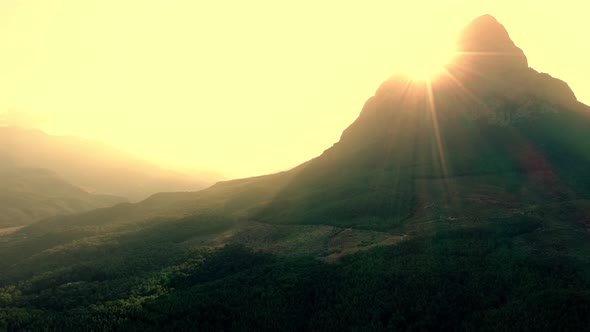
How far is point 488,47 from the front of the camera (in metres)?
170

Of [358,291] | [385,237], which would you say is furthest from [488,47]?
[358,291]

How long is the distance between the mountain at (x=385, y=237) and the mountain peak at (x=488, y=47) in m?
0.86

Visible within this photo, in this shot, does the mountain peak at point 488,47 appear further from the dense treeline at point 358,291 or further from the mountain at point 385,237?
the dense treeline at point 358,291

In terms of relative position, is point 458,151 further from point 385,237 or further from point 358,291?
point 358,291

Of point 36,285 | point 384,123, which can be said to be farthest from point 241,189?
Answer: point 36,285

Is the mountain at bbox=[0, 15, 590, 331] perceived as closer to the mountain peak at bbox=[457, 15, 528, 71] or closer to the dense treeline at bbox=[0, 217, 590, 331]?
the dense treeline at bbox=[0, 217, 590, 331]

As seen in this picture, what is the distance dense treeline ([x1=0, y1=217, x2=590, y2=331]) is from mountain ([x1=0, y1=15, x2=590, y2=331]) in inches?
12.0

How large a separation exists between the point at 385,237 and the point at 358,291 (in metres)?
30.4

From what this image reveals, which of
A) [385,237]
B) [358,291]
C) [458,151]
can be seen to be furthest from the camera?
[458,151]

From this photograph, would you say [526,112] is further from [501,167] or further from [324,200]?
[324,200]

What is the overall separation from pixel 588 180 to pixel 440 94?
64.6m

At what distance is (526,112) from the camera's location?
15262 cm

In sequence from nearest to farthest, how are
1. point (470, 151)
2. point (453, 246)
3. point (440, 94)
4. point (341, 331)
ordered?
point (341, 331), point (453, 246), point (470, 151), point (440, 94)

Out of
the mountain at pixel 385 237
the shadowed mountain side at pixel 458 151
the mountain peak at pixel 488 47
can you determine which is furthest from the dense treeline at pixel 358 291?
the mountain peak at pixel 488 47
